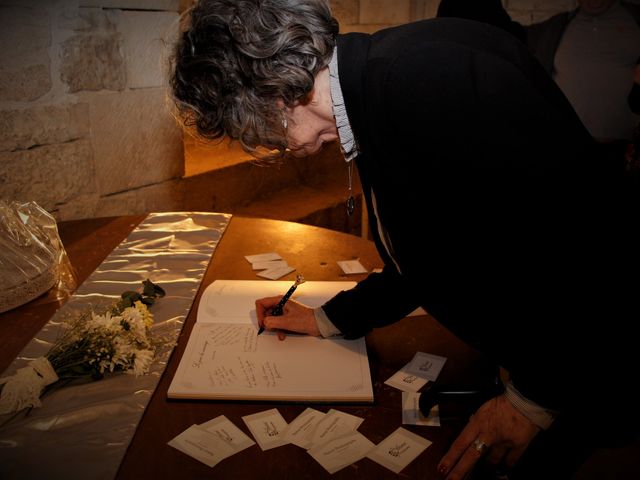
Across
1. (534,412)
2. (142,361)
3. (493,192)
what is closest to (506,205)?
(493,192)

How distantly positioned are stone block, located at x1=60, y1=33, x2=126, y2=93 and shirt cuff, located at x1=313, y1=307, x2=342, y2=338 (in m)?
1.78

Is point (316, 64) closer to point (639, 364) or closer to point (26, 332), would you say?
point (639, 364)

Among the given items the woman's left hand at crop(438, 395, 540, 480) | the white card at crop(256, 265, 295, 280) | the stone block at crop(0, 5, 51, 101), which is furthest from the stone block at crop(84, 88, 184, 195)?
the woman's left hand at crop(438, 395, 540, 480)

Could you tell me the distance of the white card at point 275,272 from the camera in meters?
1.56

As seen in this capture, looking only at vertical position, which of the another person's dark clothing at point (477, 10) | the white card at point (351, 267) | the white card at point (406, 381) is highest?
the another person's dark clothing at point (477, 10)

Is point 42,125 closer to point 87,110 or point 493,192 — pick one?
point 87,110

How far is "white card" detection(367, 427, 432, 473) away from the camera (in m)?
0.91

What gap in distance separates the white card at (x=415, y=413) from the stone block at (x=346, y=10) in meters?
3.34

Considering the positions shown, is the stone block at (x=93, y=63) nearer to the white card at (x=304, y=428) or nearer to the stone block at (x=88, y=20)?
the stone block at (x=88, y=20)

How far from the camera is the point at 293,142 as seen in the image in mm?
1146

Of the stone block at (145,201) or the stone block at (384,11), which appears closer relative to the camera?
the stone block at (145,201)

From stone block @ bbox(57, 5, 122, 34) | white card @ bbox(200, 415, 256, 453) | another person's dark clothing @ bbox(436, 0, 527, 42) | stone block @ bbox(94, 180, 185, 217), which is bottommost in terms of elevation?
stone block @ bbox(94, 180, 185, 217)

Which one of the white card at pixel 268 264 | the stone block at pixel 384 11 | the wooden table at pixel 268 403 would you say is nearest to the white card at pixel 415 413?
the wooden table at pixel 268 403

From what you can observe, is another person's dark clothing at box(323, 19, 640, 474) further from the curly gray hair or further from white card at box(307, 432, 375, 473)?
white card at box(307, 432, 375, 473)
